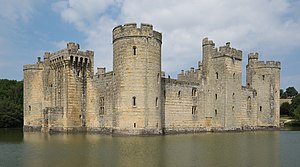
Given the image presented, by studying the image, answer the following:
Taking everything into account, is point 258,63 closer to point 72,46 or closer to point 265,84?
point 265,84

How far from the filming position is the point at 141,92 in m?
28.5

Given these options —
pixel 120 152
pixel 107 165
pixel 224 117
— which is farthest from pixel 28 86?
pixel 107 165

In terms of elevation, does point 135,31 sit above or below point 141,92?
above

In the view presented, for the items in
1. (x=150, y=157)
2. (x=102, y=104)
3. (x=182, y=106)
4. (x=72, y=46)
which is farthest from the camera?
(x=72, y=46)

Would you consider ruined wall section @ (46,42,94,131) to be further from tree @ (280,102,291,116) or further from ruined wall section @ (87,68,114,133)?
tree @ (280,102,291,116)

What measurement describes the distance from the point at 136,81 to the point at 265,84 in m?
21.8

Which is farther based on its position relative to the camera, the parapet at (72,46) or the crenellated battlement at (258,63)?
the crenellated battlement at (258,63)

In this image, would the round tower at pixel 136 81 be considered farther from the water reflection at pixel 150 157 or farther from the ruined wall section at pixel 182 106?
the water reflection at pixel 150 157

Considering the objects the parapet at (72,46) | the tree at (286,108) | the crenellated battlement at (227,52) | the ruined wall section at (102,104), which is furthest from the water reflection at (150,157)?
the tree at (286,108)

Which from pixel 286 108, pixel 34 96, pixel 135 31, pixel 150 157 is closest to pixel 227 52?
pixel 135 31

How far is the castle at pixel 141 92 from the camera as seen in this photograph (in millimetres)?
28672

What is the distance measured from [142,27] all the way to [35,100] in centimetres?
1750

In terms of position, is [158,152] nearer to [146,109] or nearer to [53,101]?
[146,109]

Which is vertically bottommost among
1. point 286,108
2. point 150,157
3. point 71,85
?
point 286,108
